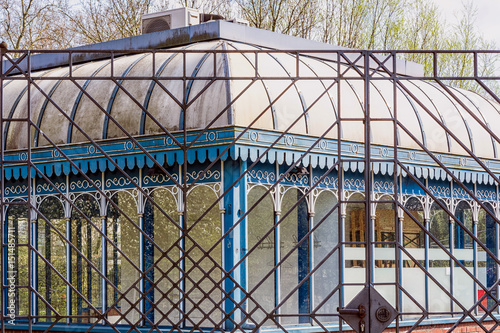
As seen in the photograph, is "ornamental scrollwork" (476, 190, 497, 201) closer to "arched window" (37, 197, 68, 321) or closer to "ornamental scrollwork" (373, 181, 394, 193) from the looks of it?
"ornamental scrollwork" (373, 181, 394, 193)

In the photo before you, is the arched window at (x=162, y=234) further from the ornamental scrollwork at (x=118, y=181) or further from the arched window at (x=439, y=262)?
the arched window at (x=439, y=262)

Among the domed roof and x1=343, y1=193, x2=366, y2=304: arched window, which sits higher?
the domed roof

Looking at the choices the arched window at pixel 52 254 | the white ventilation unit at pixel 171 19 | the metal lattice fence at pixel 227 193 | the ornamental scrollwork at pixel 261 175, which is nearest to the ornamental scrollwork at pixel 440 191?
the metal lattice fence at pixel 227 193

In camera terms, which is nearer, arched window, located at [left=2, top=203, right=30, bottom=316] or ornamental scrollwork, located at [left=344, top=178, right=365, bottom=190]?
ornamental scrollwork, located at [left=344, top=178, right=365, bottom=190]

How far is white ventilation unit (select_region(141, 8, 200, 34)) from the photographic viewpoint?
13812 millimetres

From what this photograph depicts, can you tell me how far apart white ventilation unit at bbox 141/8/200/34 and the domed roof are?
0.89m

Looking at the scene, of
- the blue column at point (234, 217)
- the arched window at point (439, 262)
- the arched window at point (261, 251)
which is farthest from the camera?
the arched window at point (439, 262)

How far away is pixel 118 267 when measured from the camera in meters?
12.5

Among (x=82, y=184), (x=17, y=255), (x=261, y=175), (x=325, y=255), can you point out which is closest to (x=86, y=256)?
(x=82, y=184)

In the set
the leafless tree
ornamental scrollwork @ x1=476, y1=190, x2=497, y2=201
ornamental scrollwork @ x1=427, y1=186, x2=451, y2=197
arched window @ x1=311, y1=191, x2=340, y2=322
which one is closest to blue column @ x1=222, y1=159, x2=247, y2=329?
arched window @ x1=311, y1=191, x2=340, y2=322

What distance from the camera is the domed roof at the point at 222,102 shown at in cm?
1152

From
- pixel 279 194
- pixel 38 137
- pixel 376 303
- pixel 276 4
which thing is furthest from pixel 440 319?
pixel 276 4

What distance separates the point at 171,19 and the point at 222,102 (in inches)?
125

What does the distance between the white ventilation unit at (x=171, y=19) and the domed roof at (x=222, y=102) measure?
89 centimetres
